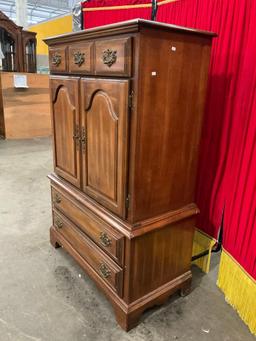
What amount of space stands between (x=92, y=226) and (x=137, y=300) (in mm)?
451

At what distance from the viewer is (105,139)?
1.33 metres

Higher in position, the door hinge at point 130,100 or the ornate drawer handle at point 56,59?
the ornate drawer handle at point 56,59

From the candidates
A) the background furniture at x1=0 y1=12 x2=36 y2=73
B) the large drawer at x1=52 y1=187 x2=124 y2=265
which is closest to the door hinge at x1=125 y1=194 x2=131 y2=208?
the large drawer at x1=52 y1=187 x2=124 y2=265

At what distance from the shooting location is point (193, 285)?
1.77 meters

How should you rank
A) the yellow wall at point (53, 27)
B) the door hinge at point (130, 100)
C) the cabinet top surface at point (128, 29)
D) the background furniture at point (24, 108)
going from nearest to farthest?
the cabinet top surface at point (128, 29) < the door hinge at point (130, 100) < the background furniture at point (24, 108) < the yellow wall at point (53, 27)

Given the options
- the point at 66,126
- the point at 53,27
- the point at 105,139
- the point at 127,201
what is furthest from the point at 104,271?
the point at 53,27

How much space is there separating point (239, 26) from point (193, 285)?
1.51 meters

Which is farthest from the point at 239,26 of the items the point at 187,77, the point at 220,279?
the point at 220,279

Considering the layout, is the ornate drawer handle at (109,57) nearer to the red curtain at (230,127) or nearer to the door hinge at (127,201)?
the door hinge at (127,201)

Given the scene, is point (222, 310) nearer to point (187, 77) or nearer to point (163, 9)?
point (187, 77)

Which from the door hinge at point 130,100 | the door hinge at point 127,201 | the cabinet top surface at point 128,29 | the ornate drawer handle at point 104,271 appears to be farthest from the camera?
the ornate drawer handle at point 104,271

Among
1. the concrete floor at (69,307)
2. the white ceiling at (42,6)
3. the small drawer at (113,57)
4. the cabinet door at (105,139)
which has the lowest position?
the concrete floor at (69,307)

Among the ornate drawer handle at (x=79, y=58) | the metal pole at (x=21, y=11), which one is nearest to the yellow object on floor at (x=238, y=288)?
the ornate drawer handle at (x=79, y=58)

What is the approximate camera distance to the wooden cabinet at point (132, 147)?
45.2 inches
